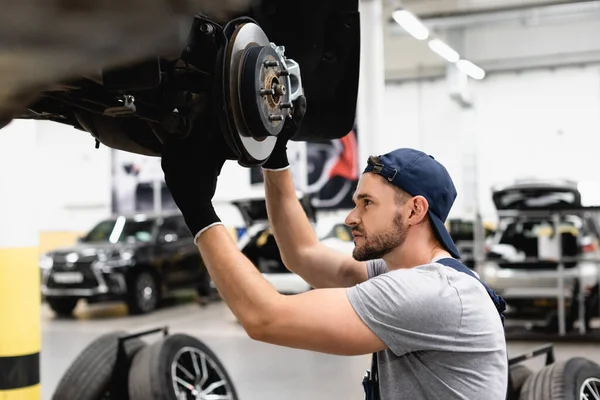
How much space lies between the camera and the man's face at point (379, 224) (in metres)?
1.73

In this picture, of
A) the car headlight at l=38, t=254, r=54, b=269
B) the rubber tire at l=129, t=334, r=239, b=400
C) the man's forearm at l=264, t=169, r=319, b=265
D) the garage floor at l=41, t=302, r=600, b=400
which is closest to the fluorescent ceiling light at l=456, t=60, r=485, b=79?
the garage floor at l=41, t=302, r=600, b=400

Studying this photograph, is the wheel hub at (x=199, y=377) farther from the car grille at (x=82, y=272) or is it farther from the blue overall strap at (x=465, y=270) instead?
the car grille at (x=82, y=272)

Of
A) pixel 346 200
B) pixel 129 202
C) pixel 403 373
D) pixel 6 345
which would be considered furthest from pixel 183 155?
pixel 129 202

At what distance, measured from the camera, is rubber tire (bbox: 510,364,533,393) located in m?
3.26

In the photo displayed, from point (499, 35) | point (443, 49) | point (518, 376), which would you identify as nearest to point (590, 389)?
point (518, 376)

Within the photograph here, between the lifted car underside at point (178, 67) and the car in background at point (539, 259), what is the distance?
5.52m

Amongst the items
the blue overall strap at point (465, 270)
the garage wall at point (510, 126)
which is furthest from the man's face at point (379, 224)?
the garage wall at point (510, 126)

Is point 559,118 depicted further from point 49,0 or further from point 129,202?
point 49,0

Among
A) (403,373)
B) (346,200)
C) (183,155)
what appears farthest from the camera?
(346,200)

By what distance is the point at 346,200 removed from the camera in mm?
9141

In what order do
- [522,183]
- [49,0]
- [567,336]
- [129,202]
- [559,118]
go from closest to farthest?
[49,0]
[567,336]
[522,183]
[129,202]
[559,118]

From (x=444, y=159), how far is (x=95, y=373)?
635 inches

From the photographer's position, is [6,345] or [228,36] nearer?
[228,36]

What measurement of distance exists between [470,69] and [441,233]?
15273 mm
